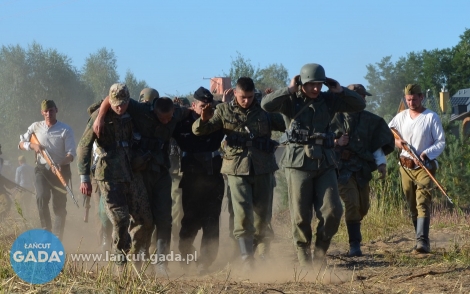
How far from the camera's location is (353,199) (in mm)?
10344

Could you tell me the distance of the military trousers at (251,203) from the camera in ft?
30.2

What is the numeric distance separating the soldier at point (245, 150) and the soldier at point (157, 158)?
15.8 inches

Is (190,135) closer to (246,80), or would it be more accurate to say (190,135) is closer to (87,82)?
(246,80)

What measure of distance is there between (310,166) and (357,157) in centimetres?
176

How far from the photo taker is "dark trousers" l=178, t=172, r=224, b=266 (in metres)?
10.2

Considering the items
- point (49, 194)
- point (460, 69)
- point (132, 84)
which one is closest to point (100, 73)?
point (132, 84)

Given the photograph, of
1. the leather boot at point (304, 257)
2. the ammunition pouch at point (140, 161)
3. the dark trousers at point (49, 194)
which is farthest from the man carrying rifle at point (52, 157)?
the leather boot at point (304, 257)

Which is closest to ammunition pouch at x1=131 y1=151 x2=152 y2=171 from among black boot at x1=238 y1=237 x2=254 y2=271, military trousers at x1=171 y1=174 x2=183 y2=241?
black boot at x1=238 y1=237 x2=254 y2=271

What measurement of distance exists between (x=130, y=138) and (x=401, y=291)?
345 centimetres

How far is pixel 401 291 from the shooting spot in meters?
7.24

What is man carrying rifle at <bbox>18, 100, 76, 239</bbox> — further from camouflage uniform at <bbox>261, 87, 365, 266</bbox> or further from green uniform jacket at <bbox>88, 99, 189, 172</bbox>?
camouflage uniform at <bbox>261, 87, 365, 266</bbox>

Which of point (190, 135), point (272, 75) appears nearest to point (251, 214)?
point (190, 135)

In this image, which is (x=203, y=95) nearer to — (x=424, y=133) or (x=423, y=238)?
(x=424, y=133)

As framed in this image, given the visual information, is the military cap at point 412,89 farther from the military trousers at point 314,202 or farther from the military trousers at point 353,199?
the military trousers at point 314,202
